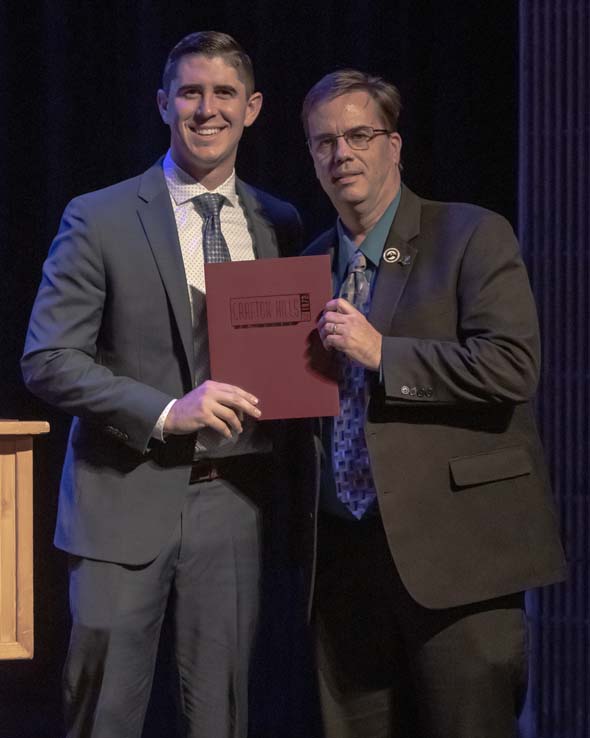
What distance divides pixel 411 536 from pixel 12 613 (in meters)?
0.78

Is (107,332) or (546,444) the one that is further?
(546,444)

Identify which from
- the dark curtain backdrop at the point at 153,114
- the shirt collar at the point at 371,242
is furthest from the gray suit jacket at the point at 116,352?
the dark curtain backdrop at the point at 153,114

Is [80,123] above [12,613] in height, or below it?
above

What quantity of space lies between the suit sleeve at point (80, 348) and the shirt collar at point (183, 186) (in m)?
0.19

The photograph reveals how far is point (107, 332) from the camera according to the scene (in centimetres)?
213

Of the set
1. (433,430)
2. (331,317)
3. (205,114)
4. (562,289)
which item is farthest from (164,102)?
(562,289)

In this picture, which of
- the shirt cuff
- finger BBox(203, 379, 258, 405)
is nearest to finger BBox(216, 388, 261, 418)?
finger BBox(203, 379, 258, 405)

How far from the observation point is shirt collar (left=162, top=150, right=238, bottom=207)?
2.18m

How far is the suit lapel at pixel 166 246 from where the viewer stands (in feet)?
6.80

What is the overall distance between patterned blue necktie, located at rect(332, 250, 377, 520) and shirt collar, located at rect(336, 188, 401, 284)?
0.8 inches

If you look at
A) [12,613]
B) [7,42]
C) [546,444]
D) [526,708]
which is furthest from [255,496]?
[7,42]

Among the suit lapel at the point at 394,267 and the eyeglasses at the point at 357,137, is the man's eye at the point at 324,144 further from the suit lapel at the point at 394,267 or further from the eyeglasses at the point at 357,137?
the suit lapel at the point at 394,267

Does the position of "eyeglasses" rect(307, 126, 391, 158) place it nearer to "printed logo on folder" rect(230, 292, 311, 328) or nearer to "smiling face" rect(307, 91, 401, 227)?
"smiling face" rect(307, 91, 401, 227)

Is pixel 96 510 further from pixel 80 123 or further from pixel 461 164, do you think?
pixel 461 164
